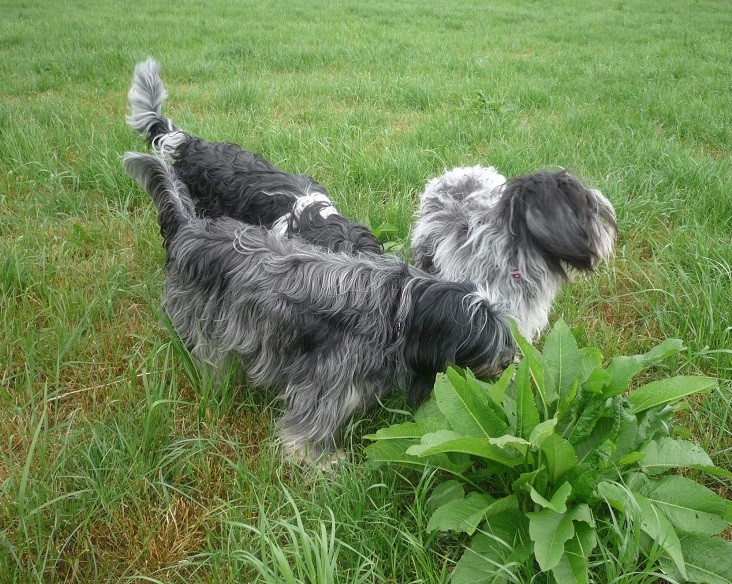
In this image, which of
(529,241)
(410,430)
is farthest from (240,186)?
(410,430)

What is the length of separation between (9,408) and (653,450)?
2747 millimetres

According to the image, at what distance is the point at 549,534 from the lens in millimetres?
1896

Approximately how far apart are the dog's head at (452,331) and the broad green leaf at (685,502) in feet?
2.33

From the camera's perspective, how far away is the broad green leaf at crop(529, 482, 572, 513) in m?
1.86

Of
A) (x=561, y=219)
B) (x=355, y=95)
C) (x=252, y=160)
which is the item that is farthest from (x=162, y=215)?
(x=355, y=95)

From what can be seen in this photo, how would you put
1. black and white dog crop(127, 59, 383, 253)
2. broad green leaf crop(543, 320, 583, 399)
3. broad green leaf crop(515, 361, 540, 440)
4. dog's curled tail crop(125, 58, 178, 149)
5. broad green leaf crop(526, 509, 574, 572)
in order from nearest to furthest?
broad green leaf crop(526, 509, 574, 572) → broad green leaf crop(515, 361, 540, 440) → broad green leaf crop(543, 320, 583, 399) → black and white dog crop(127, 59, 383, 253) → dog's curled tail crop(125, 58, 178, 149)

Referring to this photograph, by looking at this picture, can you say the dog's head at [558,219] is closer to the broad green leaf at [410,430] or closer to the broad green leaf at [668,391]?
the broad green leaf at [668,391]

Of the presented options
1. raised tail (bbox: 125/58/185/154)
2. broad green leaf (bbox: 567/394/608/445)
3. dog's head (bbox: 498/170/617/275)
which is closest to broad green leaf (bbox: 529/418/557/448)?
broad green leaf (bbox: 567/394/608/445)

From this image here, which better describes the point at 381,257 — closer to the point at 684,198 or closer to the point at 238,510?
the point at 238,510

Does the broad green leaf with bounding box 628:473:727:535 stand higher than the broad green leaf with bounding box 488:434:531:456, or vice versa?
the broad green leaf with bounding box 488:434:531:456

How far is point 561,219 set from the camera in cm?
259

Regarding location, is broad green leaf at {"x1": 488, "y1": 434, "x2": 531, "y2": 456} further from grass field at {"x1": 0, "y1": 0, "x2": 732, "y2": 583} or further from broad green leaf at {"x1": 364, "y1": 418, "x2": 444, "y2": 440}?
grass field at {"x1": 0, "y1": 0, "x2": 732, "y2": 583}

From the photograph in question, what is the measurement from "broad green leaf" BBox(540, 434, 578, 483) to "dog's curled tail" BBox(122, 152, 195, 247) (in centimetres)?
208

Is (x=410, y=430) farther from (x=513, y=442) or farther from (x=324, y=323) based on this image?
(x=324, y=323)
